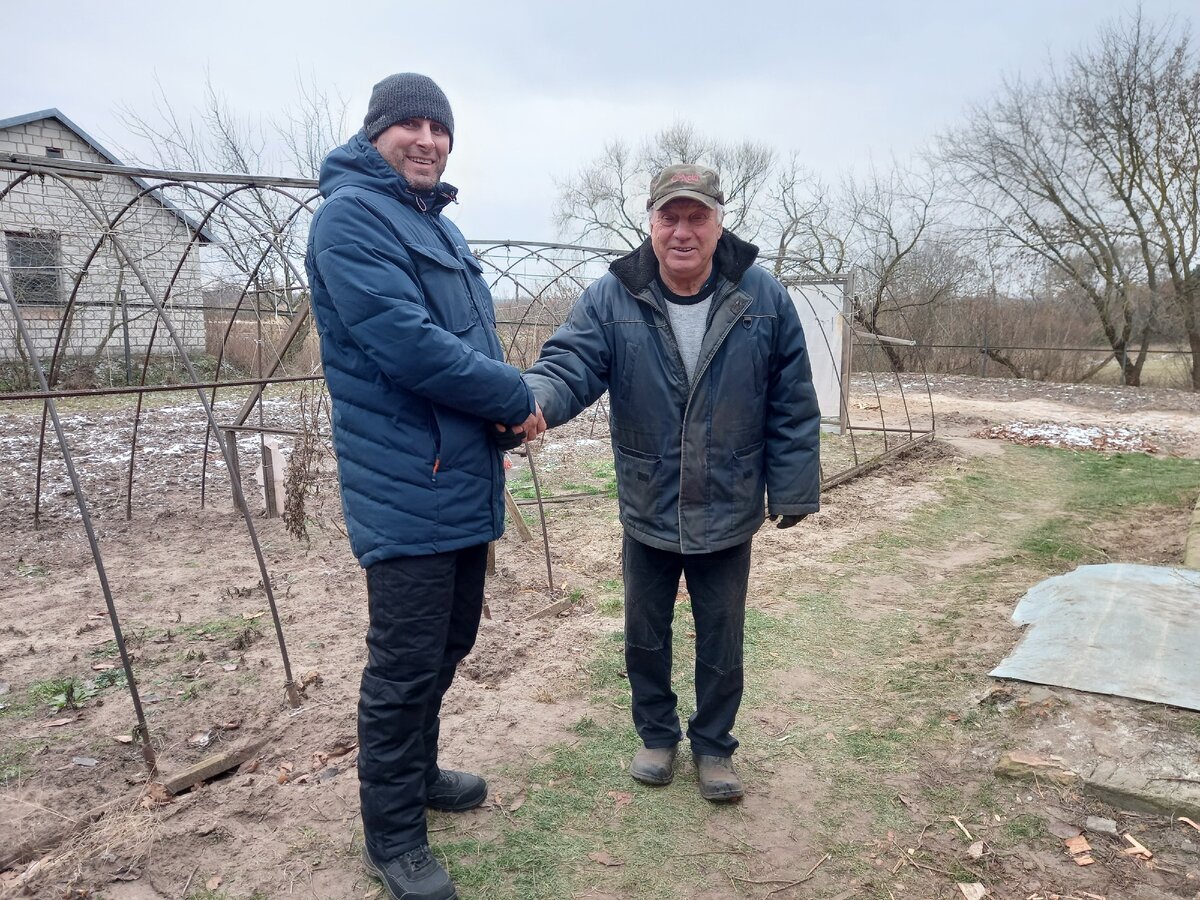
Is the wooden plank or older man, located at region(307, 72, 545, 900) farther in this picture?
the wooden plank

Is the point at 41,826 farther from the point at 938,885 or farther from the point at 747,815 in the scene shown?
the point at 938,885

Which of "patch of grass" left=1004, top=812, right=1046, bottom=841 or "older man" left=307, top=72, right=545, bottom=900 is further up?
"older man" left=307, top=72, right=545, bottom=900

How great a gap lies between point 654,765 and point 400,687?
105 centimetres

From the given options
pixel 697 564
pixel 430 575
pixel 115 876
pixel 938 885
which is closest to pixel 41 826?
pixel 115 876

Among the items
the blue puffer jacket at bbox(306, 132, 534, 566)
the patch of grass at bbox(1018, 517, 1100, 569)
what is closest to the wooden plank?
the blue puffer jacket at bbox(306, 132, 534, 566)

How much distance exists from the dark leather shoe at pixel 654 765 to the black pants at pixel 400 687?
805 mm

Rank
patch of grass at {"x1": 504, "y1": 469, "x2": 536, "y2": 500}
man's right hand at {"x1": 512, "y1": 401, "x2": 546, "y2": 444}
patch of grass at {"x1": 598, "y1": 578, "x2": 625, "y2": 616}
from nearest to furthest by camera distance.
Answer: man's right hand at {"x1": 512, "y1": 401, "x2": 546, "y2": 444}, patch of grass at {"x1": 598, "y1": 578, "x2": 625, "y2": 616}, patch of grass at {"x1": 504, "y1": 469, "x2": 536, "y2": 500}

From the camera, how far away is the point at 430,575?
1.91m

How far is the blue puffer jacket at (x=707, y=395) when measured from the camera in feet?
7.55

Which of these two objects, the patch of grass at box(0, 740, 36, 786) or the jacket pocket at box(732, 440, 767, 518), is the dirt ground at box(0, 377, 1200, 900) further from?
the jacket pocket at box(732, 440, 767, 518)

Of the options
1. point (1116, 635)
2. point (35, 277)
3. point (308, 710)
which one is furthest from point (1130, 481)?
point (35, 277)

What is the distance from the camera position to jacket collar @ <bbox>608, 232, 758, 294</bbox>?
2.32 metres

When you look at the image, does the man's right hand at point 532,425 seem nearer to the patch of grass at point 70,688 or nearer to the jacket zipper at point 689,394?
the jacket zipper at point 689,394

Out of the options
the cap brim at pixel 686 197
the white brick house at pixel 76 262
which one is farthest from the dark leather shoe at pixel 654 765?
the white brick house at pixel 76 262
